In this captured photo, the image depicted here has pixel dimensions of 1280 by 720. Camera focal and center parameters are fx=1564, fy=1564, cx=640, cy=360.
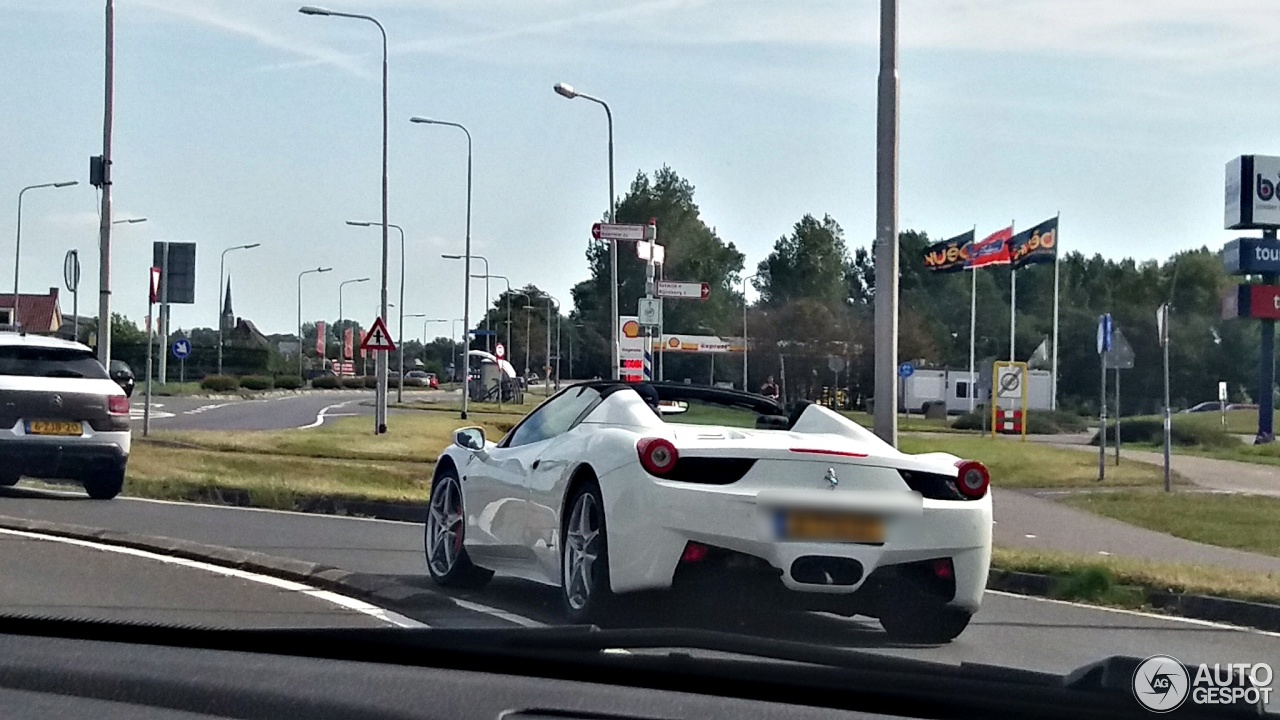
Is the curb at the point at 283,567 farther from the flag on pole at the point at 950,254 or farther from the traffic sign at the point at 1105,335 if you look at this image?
the flag on pole at the point at 950,254

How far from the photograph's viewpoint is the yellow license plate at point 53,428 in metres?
15.4

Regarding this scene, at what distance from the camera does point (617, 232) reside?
28031 mm

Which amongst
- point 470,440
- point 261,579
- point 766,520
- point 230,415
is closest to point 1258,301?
point 230,415

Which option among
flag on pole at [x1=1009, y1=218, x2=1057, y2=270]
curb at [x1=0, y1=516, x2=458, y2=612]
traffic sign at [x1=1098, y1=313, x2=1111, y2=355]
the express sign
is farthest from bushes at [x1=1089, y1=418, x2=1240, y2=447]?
curb at [x1=0, y1=516, x2=458, y2=612]

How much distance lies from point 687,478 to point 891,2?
8027 mm

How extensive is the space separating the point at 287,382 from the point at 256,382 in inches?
394

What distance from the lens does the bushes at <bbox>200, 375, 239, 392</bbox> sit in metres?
81.8

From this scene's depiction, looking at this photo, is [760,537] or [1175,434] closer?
[760,537]

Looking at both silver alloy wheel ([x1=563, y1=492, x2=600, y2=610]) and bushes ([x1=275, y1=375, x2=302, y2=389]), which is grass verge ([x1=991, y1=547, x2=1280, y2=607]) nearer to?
silver alloy wheel ([x1=563, y1=492, x2=600, y2=610])

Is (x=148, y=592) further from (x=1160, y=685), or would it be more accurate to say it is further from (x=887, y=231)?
(x=887, y=231)

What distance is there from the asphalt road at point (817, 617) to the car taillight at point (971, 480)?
75cm

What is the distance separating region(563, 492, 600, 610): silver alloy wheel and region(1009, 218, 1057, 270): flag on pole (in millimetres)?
50673

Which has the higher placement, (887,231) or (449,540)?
(887,231)

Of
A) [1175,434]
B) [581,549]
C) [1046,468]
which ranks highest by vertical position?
[581,549]
